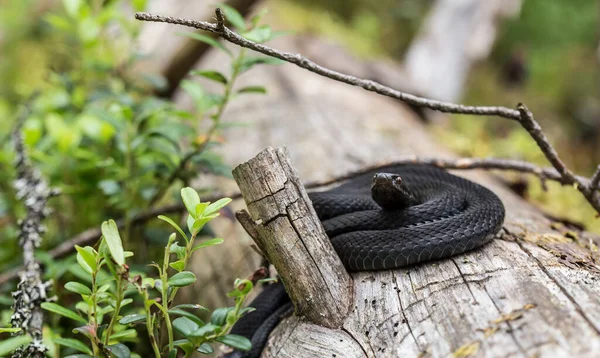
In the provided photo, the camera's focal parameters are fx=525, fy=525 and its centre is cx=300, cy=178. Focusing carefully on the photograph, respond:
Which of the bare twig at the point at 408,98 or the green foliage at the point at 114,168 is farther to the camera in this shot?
the green foliage at the point at 114,168

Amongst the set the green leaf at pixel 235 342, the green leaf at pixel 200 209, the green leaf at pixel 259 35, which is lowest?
the green leaf at pixel 235 342

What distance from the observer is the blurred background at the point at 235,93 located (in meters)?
3.89

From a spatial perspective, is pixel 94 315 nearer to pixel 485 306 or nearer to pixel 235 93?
pixel 485 306

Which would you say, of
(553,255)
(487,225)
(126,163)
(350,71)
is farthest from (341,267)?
(350,71)

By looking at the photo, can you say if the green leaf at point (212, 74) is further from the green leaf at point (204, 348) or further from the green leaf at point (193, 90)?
the green leaf at point (204, 348)

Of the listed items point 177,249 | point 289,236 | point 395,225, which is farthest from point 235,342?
point 395,225

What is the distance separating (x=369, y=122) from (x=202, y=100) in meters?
2.52

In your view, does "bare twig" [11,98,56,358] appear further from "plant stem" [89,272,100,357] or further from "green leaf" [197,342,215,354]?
"green leaf" [197,342,215,354]

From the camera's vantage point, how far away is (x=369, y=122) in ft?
18.8

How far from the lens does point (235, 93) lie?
3.58 metres

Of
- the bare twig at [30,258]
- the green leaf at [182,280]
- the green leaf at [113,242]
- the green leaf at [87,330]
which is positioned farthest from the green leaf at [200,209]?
the bare twig at [30,258]

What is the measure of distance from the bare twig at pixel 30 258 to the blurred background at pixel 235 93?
0.20 metres

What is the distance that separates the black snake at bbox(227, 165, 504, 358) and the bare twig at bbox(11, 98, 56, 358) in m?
0.99

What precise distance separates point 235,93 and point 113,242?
1860mm
